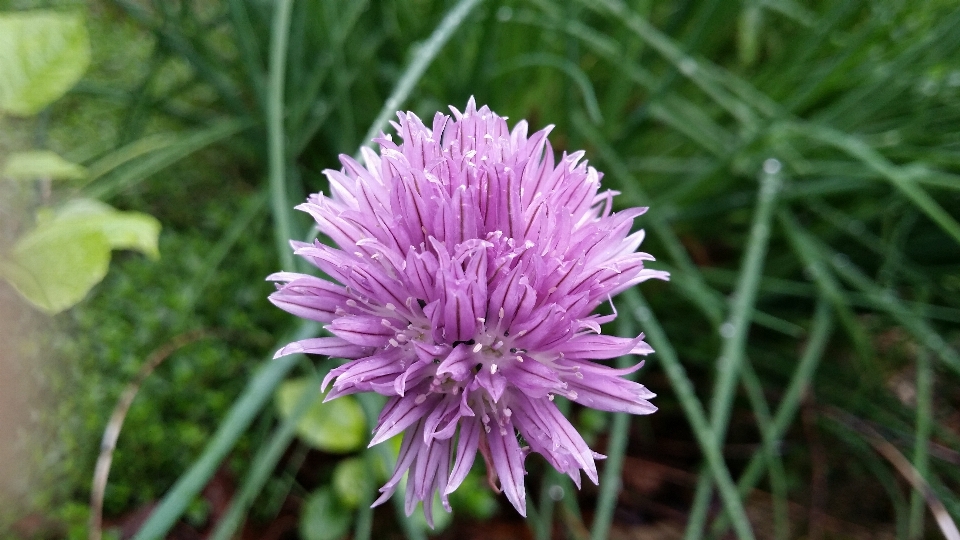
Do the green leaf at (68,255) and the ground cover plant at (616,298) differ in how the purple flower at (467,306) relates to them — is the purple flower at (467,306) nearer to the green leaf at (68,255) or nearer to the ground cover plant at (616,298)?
the ground cover plant at (616,298)

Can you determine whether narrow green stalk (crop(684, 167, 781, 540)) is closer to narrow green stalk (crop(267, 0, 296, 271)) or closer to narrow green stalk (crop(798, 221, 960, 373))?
narrow green stalk (crop(798, 221, 960, 373))

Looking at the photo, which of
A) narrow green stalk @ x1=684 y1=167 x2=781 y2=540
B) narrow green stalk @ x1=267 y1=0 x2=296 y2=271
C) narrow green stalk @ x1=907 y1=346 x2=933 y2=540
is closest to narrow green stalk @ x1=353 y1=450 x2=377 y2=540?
narrow green stalk @ x1=267 y1=0 x2=296 y2=271

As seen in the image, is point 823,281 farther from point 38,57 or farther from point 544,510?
point 38,57

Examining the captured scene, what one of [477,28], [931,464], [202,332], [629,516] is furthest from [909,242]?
[202,332]

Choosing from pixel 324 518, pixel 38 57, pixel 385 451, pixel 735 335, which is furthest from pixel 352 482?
pixel 38 57

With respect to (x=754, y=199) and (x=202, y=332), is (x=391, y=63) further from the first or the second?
(x=754, y=199)

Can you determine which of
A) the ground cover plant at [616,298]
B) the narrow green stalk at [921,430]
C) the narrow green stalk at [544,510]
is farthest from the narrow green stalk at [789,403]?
the narrow green stalk at [544,510]
